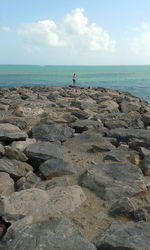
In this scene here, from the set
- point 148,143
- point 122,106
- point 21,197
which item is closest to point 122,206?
point 21,197

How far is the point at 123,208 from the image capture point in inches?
159

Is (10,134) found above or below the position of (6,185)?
above

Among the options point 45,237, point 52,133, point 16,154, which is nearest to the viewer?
point 45,237

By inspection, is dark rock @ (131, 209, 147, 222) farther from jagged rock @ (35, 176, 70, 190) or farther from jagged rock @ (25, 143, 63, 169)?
jagged rock @ (25, 143, 63, 169)

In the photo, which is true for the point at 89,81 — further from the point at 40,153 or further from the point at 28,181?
the point at 28,181

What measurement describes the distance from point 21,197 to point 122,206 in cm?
141

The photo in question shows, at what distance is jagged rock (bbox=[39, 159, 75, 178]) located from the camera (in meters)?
5.20

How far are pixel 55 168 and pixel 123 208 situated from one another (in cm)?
164

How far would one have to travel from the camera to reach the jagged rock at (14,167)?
5.06 metres

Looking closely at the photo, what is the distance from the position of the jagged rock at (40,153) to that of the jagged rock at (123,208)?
1952 mm

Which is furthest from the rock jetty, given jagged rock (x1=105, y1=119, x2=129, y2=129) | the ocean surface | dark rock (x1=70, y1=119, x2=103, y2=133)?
the ocean surface

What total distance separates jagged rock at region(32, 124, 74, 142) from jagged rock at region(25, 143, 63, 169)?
2.90ft

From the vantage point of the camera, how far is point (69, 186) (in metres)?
4.72

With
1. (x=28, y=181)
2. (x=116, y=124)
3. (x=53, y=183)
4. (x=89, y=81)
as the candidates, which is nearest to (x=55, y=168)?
(x=53, y=183)
